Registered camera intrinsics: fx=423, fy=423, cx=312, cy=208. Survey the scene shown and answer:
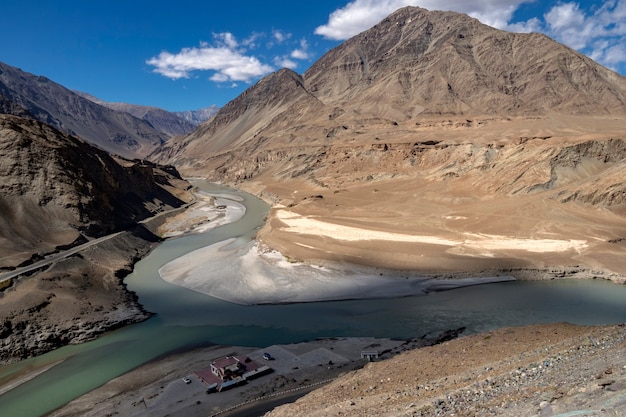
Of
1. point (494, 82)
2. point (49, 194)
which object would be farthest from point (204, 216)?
point (494, 82)

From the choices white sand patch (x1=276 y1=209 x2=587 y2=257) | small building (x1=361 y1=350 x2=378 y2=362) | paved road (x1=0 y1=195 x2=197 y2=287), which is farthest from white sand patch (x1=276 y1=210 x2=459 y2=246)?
small building (x1=361 y1=350 x2=378 y2=362)

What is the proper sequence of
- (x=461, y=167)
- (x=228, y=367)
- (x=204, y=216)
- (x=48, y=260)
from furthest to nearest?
1. (x=461, y=167)
2. (x=204, y=216)
3. (x=48, y=260)
4. (x=228, y=367)

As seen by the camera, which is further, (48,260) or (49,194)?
(49,194)

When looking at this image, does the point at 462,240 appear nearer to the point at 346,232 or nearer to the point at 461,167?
the point at 346,232

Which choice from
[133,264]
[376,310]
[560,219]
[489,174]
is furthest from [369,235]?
[489,174]

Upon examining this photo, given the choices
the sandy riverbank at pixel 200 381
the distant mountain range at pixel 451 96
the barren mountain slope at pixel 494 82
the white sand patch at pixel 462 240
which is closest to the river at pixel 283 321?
the sandy riverbank at pixel 200 381

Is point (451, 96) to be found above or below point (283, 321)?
above
